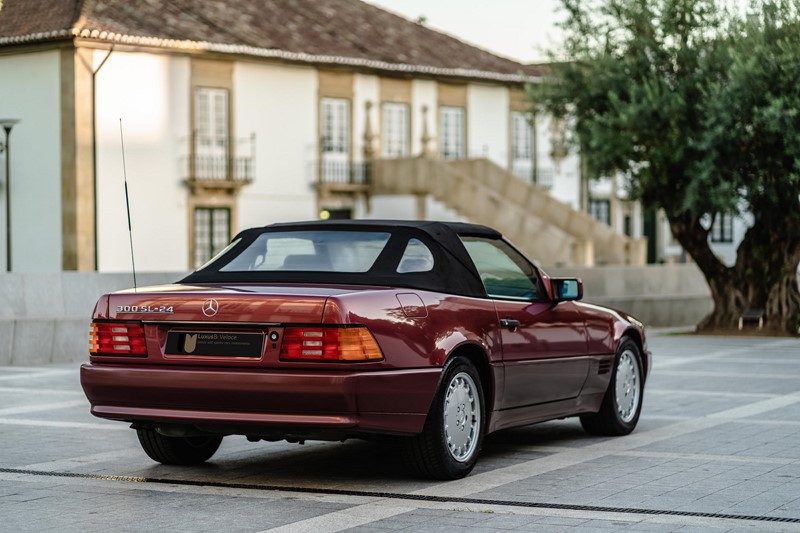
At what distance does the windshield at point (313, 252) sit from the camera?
9398mm

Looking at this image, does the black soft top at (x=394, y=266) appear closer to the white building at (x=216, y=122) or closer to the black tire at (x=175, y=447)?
the black tire at (x=175, y=447)

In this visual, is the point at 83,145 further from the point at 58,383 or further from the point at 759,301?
the point at 58,383

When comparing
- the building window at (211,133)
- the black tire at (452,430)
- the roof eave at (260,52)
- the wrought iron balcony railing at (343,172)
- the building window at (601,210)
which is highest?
the roof eave at (260,52)

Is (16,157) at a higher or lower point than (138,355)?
higher

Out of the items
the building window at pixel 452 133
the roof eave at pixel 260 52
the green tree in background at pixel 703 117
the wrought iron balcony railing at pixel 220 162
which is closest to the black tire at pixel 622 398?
the green tree in background at pixel 703 117

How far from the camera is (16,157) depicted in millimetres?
40312

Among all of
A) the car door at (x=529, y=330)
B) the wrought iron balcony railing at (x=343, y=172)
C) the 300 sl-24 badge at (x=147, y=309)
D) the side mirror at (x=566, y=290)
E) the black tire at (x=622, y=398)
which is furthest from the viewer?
the wrought iron balcony railing at (x=343, y=172)

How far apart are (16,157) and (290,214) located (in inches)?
321

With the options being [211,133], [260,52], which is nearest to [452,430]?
[211,133]

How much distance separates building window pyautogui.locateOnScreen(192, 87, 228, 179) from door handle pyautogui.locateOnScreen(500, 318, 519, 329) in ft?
107

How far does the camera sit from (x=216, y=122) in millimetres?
42938

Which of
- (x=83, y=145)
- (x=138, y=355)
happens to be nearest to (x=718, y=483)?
(x=138, y=355)

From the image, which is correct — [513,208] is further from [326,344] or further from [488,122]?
[326,344]

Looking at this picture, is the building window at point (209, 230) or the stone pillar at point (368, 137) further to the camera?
the stone pillar at point (368, 137)
